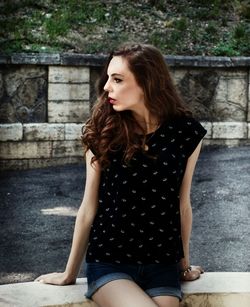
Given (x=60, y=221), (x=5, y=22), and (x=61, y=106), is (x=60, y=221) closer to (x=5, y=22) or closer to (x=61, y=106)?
(x=61, y=106)

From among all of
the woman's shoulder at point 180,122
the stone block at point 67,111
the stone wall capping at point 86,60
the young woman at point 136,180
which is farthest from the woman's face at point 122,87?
the stone block at point 67,111

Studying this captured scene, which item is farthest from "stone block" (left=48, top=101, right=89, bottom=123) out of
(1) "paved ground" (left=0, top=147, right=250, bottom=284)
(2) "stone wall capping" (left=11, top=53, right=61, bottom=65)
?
(1) "paved ground" (left=0, top=147, right=250, bottom=284)

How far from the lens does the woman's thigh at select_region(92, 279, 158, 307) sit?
1932 millimetres

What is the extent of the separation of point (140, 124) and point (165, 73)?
0.19 m

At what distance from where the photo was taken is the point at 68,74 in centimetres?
811

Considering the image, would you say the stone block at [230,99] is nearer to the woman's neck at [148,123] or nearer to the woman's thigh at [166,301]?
the woman's neck at [148,123]

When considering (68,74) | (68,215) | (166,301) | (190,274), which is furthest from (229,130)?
(166,301)

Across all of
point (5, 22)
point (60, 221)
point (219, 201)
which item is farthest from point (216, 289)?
point (5, 22)

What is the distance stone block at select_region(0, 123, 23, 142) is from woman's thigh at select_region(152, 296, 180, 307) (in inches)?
242

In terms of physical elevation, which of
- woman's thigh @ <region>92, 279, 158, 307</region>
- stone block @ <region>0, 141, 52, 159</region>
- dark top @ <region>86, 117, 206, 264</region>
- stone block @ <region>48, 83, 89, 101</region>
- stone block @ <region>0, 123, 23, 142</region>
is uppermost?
stone block @ <region>48, 83, 89, 101</region>

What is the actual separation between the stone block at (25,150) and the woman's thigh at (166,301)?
6112 millimetres

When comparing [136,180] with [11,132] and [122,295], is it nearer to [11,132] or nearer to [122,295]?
[122,295]

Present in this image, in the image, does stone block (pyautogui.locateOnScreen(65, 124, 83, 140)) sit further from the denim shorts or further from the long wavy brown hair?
the denim shorts

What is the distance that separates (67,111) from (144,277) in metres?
6.22
